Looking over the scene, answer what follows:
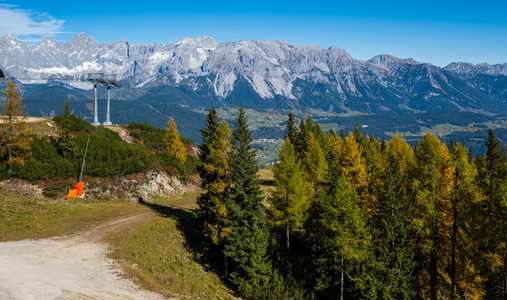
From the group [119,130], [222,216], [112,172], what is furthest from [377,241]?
[119,130]

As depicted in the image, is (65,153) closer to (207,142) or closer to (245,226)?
(207,142)

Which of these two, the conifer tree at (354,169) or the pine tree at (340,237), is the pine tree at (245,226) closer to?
the pine tree at (340,237)

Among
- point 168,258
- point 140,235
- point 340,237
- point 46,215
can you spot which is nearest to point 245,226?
point 168,258

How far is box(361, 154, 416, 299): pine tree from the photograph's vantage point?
28484 mm

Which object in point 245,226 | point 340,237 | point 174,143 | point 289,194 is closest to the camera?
point 340,237

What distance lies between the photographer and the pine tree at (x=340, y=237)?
2842cm

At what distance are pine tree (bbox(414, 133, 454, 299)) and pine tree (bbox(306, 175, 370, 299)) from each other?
16.5 ft

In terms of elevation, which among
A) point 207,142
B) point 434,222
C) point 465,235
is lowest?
point 465,235

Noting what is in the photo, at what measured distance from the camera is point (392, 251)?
28.8 metres

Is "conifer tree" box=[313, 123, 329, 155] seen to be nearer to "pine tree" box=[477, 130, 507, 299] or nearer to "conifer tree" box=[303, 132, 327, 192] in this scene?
"conifer tree" box=[303, 132, 327, 192]

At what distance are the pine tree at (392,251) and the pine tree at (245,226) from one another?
9655mm

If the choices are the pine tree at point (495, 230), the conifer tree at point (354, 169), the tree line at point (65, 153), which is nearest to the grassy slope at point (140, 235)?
the tree line at point (65, 153)

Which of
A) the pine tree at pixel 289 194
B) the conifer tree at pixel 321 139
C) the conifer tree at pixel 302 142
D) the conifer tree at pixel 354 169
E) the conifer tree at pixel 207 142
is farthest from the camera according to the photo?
the conifer tree at pixel 321 139

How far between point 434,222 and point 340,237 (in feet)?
27.4
